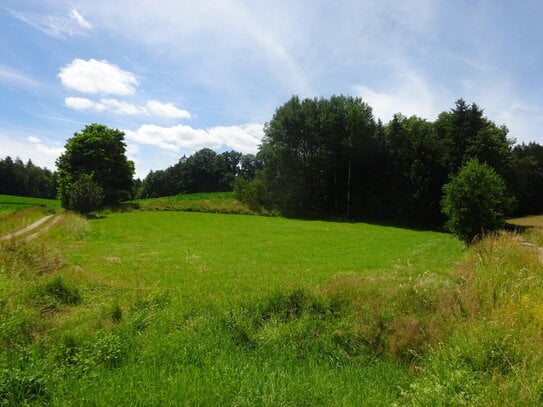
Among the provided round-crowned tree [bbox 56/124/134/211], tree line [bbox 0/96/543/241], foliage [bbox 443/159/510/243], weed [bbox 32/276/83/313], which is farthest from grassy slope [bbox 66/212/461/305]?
round-crowned tree [bbox 56/124/134/211]

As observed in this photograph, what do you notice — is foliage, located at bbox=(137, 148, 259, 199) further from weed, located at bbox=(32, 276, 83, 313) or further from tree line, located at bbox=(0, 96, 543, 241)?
weed, located at bbox=(32, 276, 83, 313)

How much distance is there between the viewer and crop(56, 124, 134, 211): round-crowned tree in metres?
49.2

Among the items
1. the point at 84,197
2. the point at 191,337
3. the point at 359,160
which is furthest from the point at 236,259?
the point at 359,160

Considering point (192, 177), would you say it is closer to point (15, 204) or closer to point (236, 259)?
point (15, 204)

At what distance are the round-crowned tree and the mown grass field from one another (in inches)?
1593

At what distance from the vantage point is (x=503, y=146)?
40.6 m

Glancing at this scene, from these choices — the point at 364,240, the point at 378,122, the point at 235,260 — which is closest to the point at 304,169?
the point at 378,122

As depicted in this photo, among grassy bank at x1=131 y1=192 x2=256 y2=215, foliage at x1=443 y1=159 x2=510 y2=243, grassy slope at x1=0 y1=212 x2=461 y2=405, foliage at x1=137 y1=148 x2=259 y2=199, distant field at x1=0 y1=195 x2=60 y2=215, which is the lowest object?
grassy slope at x1=0 y1=212 x2=461 y2=405

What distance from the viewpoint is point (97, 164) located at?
5022 cm

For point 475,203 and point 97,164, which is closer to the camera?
point 475,203

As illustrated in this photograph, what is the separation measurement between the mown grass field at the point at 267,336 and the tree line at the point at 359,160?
96.3ft

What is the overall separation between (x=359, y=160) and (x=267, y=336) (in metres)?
41.3

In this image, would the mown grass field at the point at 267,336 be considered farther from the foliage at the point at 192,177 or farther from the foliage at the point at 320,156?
the foliage at the point at 192,177

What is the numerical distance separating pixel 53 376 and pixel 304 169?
4366cm
